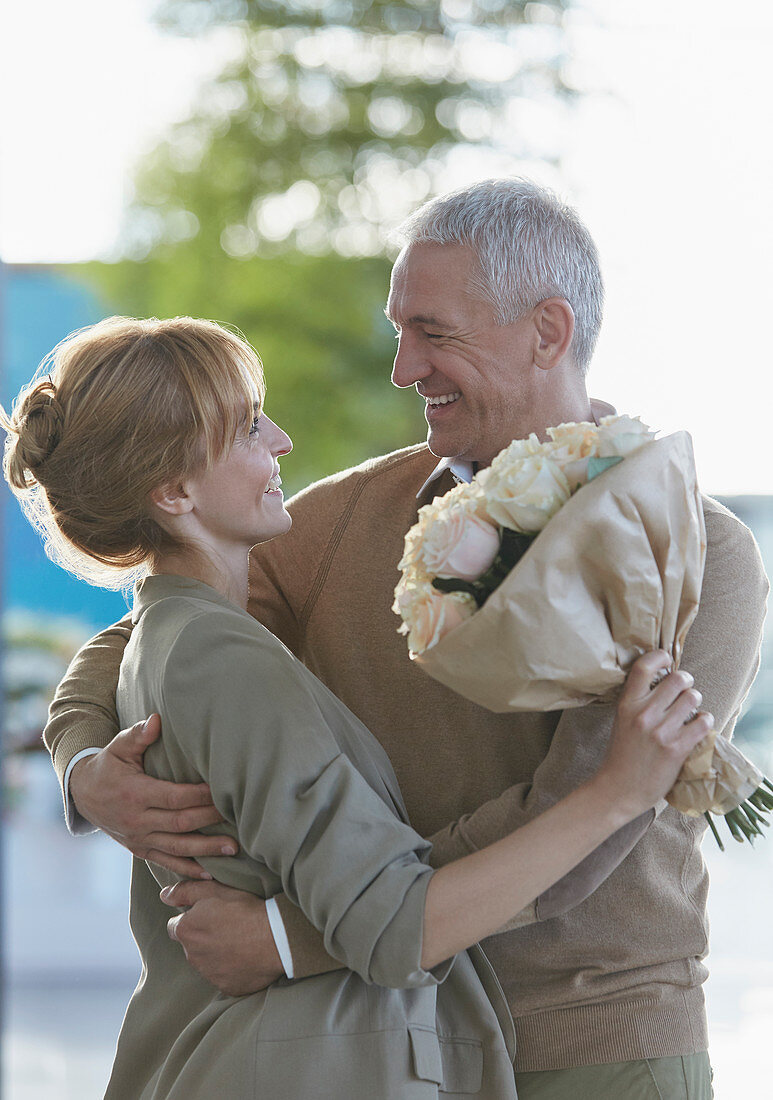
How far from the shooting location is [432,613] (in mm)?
1227

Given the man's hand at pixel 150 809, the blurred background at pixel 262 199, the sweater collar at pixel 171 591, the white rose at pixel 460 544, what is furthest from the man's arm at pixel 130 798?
the blurred background at pixel 262 199

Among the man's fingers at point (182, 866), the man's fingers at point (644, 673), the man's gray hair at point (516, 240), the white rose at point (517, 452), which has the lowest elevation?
the man's fingers at point (182, 866)

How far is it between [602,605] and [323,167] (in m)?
5.84

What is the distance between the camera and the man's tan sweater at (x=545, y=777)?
4.91 feet

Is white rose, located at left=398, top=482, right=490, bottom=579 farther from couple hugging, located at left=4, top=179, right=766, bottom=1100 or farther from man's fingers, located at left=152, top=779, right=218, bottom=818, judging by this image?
man's fingers, located at left=152, top=779, right=218, bottom=818

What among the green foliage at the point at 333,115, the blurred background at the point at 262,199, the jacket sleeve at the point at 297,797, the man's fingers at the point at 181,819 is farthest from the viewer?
the green foliage at the point at 333,115

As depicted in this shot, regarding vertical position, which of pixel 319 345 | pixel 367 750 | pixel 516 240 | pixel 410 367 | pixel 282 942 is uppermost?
pixel 319 345

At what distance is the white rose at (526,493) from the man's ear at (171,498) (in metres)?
0.52

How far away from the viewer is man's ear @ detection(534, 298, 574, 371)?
182cm

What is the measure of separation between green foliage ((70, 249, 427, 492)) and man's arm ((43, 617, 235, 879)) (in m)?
4.79

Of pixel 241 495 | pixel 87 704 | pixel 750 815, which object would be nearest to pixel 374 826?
pixel 750 815

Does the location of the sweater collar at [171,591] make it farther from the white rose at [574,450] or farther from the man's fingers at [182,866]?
the white rose at [574,450]

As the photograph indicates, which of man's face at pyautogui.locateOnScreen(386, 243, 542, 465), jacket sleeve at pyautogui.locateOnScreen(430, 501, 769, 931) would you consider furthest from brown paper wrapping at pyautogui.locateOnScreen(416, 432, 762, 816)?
man's face at pyautogui.locateOnScreen(386, 243, 542, 465)

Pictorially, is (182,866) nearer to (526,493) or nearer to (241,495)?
(241,495)
